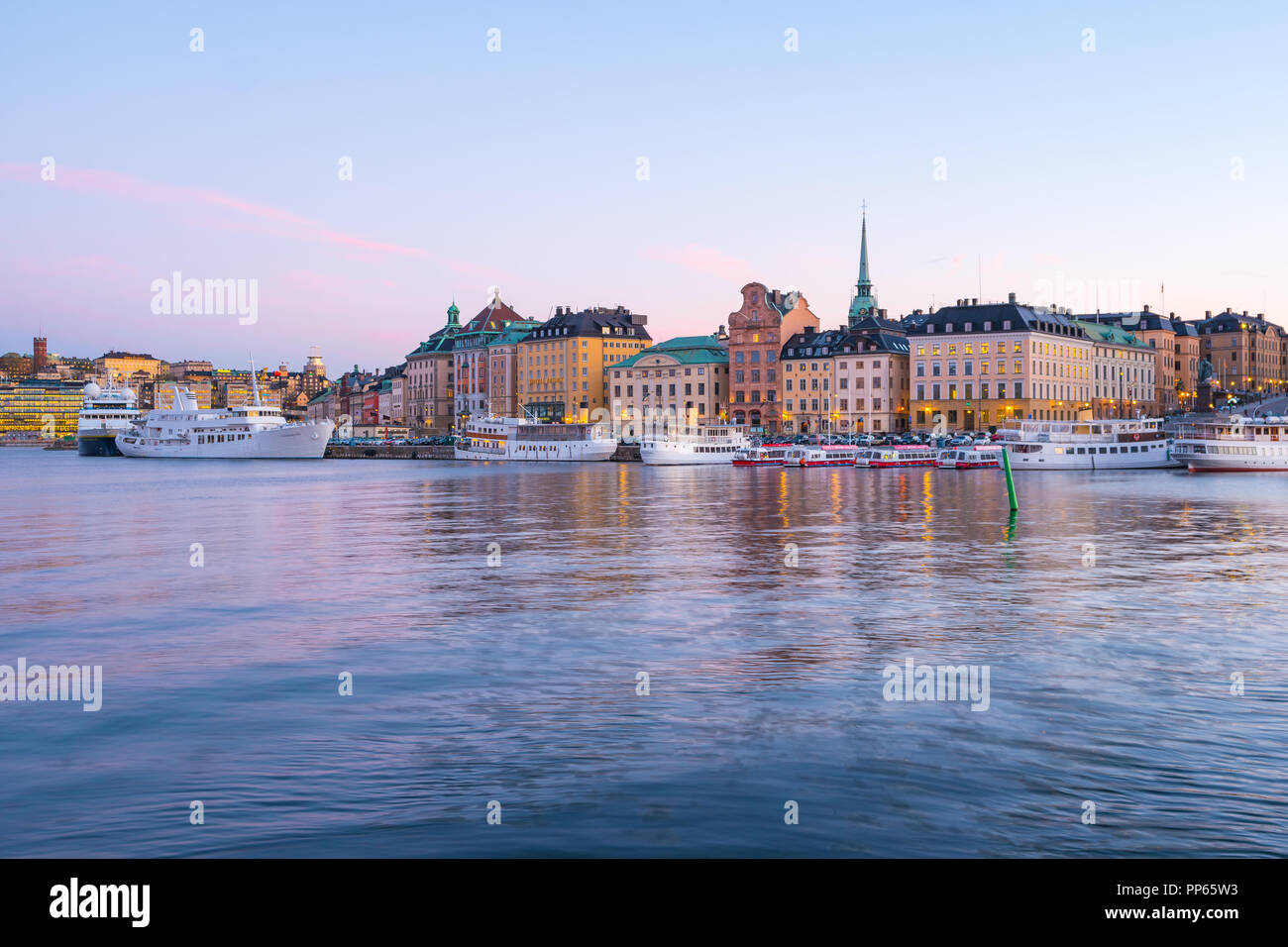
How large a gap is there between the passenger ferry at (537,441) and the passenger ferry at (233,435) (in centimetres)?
2572

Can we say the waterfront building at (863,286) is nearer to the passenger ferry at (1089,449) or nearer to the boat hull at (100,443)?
the passenger ferry at (1089,449)

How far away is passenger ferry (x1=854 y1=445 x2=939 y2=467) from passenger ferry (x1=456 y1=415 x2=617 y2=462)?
39684 millimetres

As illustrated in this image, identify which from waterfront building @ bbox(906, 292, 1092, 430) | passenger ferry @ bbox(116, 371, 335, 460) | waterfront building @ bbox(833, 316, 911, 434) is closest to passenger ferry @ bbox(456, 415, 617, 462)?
passenger ferry @ bbox(116, 371, 335, 460)

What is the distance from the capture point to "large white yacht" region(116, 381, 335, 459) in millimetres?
160625

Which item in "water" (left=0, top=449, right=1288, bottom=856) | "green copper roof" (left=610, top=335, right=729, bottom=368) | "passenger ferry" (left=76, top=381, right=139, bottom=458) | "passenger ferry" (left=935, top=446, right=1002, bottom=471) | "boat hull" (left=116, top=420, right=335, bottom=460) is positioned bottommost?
"water" (left=0, top=449, right=1288, bottom=856)

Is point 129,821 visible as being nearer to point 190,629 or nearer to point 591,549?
point 190,629

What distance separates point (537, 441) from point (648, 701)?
432ft

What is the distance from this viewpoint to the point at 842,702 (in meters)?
16.1

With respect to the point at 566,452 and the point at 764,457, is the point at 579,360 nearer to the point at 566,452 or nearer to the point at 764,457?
the point at 566,452

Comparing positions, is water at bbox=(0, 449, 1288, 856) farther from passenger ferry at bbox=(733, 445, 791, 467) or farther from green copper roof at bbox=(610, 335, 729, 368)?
green copper roof at bbox=(610, 335, 729, 368)

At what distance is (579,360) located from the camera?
A: 19212 cm
